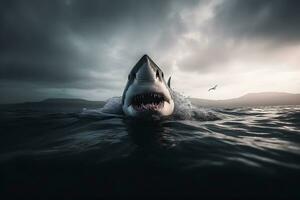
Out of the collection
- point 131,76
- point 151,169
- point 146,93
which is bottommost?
point 151,169

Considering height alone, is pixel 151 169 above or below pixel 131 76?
below

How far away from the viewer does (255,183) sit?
202cm

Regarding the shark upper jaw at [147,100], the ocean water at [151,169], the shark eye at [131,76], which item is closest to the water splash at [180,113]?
the shark upper jaw at [147,100]

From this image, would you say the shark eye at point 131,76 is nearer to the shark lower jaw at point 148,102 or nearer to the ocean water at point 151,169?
the shark lower jaw at point 148,102

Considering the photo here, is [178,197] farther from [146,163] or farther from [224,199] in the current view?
[146,163]

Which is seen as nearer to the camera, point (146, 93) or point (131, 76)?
point (146, 93)

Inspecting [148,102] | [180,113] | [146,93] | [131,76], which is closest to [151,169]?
[146,93]

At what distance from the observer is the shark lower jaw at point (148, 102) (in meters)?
4.86

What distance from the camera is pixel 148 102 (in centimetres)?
493

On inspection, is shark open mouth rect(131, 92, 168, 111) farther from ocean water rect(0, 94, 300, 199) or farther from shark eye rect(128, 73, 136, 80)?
ocean water rect(0, 94, 300, 199)

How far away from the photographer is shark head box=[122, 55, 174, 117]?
476cm

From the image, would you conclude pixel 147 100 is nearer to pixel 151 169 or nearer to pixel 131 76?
pixel 131 76

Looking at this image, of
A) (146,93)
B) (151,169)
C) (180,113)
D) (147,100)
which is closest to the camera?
(151,169)

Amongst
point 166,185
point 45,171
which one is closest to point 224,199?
point 166,185
